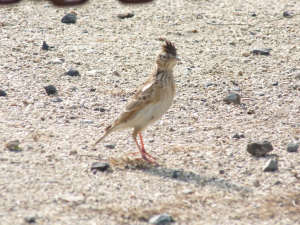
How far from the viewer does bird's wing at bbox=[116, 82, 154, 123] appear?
6523 millimetres

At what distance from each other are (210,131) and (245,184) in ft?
5.56

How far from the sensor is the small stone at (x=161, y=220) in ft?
15.8

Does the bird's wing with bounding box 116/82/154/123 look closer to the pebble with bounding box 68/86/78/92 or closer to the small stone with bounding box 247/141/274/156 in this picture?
the small stone with bounding box 247/141/274/156

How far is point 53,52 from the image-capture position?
9.78m

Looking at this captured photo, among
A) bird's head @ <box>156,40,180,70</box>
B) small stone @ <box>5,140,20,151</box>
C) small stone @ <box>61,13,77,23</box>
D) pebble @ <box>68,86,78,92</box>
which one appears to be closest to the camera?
small stone @ <box>5,140,20,151</box>

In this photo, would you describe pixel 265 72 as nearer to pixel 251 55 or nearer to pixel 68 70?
pixel 251 55

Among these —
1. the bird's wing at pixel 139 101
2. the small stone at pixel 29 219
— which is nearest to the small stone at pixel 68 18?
the bird's wing at pixel 139 101

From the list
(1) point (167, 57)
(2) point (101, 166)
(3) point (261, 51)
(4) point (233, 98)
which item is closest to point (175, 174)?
(2) point (101, 166)

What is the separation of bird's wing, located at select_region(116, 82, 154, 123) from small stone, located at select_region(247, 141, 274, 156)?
68.2 inches

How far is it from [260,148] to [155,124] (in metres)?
2.06

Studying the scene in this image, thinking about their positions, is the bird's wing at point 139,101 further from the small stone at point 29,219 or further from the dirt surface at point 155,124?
the small stone at point 29,219

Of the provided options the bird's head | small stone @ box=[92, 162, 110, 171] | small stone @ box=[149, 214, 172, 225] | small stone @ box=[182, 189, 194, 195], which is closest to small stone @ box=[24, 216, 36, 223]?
small stone @ box=[149, 214, 172, 225]

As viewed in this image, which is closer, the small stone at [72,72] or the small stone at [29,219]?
the small stone at [29,219]

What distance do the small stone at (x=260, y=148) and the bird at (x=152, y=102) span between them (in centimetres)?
143
